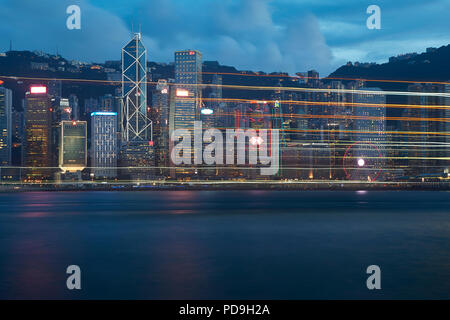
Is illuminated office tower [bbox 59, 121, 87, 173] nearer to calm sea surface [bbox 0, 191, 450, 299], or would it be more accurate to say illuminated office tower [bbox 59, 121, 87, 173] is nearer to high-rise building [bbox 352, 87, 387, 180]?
high-rise building [bbox 352, 87, 387, 180]

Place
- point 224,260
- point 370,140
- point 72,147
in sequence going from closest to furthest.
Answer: point 224,260 < point 370,140 < point 72,147

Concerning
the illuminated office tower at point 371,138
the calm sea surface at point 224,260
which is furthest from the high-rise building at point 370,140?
the calm sea surface at point 224,260

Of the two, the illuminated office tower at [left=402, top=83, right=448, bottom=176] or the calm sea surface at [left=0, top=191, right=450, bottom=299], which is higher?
the illuminated office tower at [left=402, top=83, right=448, bottom=176]

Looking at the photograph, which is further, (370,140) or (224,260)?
(370,140)

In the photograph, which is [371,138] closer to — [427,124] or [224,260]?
[427,124]

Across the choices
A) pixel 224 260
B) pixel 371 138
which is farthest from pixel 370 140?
pixel 224 260

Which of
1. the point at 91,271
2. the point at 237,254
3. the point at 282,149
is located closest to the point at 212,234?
the point at 237,254

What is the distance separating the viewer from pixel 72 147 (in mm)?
168500

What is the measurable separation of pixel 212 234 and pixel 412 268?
54.4 feet

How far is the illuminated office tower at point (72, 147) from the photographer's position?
546ft

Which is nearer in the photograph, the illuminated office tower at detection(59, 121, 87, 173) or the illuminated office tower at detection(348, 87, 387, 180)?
the illuminated office tower at detection(348, 87, 387, 180)

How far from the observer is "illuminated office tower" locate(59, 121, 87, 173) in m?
166

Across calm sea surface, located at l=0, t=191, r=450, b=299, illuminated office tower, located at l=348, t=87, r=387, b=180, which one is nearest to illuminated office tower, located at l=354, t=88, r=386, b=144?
illuminated office tower, located at l=348, t=87, r=387, b=180
